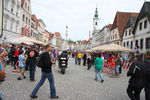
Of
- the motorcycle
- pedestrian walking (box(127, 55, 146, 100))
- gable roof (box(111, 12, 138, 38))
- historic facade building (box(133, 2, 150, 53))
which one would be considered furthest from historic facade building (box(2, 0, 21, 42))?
gable roof (box(111, 12, 138, 38))

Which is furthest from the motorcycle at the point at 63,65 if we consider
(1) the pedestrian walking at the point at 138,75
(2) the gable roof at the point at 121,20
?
(2) the gable roof at the point at 121,20

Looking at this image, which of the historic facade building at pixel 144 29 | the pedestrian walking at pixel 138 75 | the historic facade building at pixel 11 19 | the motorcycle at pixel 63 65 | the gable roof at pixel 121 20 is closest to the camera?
the pedestrian walking at pixel 138 75

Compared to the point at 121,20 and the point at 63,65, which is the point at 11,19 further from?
the point at 121,20

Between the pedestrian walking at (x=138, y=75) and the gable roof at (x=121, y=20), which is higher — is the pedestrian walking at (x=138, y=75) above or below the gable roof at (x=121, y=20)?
below

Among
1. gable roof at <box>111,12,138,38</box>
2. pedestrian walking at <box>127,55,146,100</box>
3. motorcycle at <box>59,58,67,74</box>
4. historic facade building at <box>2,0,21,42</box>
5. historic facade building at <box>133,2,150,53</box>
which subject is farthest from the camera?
gable roof at <box>111,12,138,38</box>

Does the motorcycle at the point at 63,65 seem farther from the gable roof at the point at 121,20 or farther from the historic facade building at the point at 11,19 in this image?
the gable roof at the point at 121,20

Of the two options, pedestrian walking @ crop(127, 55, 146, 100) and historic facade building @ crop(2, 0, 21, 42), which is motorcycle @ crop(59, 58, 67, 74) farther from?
historic facade building @ crop(2, 0, 21, 42)

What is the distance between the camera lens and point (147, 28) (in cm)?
2233

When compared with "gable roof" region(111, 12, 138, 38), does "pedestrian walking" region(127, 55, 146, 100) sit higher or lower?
lower

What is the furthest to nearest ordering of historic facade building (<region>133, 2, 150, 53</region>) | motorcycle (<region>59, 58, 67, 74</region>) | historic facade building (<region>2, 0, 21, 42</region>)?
1. historic facade building (<region>2, 0, 21, 42</region>)
2. historic facade building (<region>133, 2, 150, 53</region>)
3. motorcycle (<region>59, 58, 67, 74</region>)

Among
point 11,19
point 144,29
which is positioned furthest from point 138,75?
point 11,19

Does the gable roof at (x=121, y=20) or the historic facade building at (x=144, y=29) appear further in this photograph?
the gable roof at (x=121, y=20)

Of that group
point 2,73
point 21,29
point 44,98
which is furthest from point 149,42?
point 21,29

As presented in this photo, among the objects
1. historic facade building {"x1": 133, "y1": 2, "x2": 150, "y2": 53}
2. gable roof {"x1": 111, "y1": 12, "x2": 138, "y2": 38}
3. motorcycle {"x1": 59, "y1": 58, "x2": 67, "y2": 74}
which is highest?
gable roof {"x1": 111, "y1": 12, "x2": 138, "y2": 38}
